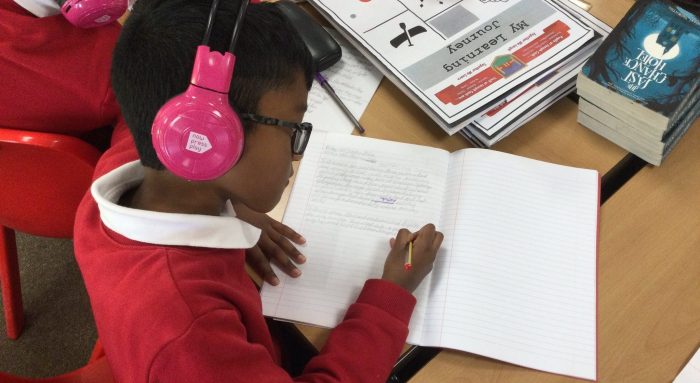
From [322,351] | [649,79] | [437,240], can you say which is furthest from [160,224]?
[649,79]

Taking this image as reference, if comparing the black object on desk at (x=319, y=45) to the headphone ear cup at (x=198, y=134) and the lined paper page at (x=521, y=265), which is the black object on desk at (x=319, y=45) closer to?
the lined paper page at (x=521, y=265)

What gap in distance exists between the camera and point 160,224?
2.37 ft

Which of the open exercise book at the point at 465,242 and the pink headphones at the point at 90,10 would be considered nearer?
the open exercise book at the point at 465,242

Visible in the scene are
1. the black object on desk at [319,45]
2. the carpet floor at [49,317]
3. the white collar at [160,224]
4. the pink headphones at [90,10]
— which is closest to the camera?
the white collar at [160,224]

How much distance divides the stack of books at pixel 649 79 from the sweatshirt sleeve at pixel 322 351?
1.42 ft

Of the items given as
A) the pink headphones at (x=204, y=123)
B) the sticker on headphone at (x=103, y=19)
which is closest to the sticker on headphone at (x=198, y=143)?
the pink headphones at (x=204, y=123)

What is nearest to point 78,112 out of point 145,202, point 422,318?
point 145,202

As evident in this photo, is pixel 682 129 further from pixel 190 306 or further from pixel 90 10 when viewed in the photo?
pixel 90 10

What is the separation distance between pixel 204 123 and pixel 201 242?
7.6 inches

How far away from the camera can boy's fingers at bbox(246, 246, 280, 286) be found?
85cm

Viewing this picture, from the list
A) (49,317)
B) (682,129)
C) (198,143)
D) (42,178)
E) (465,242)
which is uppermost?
(198,143)

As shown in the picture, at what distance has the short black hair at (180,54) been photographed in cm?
64

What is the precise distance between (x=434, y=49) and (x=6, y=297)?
Answer: 4.18 ft

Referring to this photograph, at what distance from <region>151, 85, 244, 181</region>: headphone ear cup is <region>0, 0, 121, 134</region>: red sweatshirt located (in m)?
0.43
